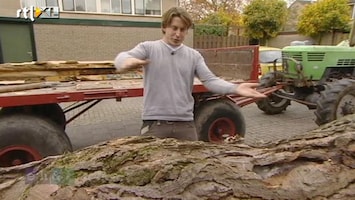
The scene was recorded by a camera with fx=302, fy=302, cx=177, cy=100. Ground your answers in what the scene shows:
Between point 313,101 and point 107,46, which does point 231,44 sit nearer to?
point 107,46

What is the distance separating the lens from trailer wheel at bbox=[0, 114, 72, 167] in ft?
10.4

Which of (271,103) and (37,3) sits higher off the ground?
(37,3)

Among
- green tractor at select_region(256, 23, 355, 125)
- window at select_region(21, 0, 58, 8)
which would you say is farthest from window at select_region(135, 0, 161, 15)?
green tractor at select_region(256, 23, 355, 125)

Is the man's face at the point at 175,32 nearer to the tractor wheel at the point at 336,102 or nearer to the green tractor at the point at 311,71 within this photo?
the tractor wheel at the point at 336,102

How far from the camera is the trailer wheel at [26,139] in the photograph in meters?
3.17

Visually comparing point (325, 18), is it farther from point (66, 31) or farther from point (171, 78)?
point (171, 78)

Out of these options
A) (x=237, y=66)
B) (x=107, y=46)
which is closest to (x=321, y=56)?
(x=237, y=66)

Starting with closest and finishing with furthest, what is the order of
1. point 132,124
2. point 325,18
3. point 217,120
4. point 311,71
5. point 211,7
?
point 217,120
point 311,71
point 132,124
point 325,18
point 211,7

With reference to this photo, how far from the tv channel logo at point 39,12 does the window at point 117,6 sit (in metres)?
1.46

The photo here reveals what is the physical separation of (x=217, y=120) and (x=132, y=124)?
2.77 metres

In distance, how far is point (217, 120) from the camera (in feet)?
14.2

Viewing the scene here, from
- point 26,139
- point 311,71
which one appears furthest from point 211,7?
point 26,139

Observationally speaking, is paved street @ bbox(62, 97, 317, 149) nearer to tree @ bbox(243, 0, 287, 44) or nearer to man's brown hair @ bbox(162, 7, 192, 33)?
man's brown hair @ bbox(162, 7, 192, 33)

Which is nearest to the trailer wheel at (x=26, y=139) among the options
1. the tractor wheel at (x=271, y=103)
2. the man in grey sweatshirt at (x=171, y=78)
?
the man in grey sweatshirt at (x=171, y=78)
